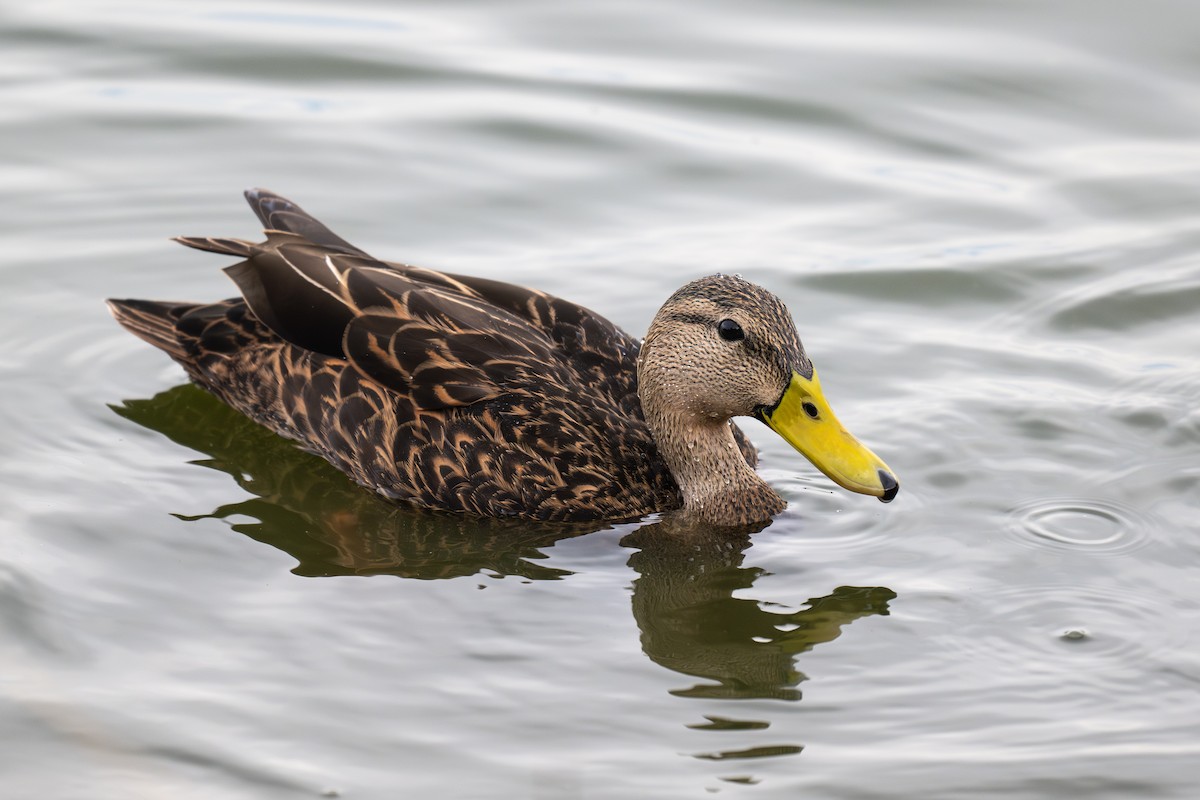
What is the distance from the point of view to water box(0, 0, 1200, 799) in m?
6.36

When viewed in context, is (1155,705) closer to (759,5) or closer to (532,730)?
(532,730)

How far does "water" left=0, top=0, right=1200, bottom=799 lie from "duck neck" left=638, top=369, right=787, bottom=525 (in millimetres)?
162

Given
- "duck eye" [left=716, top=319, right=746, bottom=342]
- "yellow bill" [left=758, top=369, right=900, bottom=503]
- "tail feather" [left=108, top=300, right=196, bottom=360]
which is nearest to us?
"yellow bill" [left=758, top=369, right=900, bottom=503]

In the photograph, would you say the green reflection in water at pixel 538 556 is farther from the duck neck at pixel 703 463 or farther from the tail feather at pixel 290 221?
the tail feather at pixel 290 221

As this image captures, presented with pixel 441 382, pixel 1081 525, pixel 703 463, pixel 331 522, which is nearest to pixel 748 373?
pixel 703 463

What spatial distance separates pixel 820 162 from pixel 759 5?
268 cm

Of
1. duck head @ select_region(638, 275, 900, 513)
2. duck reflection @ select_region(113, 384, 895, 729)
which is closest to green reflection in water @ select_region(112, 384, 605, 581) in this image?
duck reflection @ select_region(113, 384, 895, 729)

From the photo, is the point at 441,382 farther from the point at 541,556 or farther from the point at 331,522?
the point at 541,556

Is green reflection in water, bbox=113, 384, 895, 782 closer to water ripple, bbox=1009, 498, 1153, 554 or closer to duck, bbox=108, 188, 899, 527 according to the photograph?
duck, bbox=108, 188, 899, 527

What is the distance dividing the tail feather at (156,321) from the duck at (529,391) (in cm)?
48

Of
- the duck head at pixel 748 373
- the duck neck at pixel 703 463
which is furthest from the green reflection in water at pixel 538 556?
the duck head at pixel 748 373

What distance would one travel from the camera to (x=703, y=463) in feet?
26.4

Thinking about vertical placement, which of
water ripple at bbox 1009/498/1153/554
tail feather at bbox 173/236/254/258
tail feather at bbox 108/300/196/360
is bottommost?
water ripple at bbox 1009/498/1153/554

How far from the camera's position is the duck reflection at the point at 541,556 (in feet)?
23.2
